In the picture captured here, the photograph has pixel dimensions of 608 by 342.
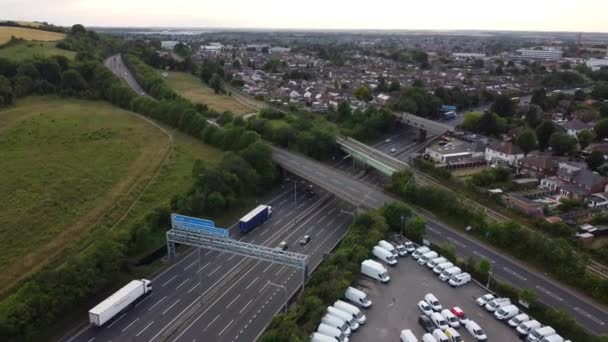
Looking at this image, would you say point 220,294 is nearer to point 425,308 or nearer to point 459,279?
point 425,308

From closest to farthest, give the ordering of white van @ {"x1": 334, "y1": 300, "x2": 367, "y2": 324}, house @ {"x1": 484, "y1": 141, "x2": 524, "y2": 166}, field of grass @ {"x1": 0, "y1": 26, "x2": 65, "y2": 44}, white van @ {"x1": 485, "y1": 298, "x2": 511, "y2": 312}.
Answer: white van @ {"x1": 334, "y1": 300, "x2": 367, "y2": 324}, white van @ {"x1": 485, "y1": 298, "x2": 511, "y2": 312}, house @ {"x1": 484, "y1": 141, "x2": 524, "y2": 166}, field of grass @ {"x1": 0, "y1": 26, "x2": 65, "y2": 44}

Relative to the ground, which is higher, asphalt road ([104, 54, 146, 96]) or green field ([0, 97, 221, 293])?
asphalt road ([104, 54, 146, 96])

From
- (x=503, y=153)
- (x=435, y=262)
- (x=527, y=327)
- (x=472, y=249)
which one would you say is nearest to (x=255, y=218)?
(x=435, y=262)

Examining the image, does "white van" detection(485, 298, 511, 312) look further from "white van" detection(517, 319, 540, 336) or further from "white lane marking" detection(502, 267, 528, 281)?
"white lane marking" detection(502, 267, 528, 281)

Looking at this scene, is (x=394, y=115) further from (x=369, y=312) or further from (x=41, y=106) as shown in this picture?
(x=41, y=106)

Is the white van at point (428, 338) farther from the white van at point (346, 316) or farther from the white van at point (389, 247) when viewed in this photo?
the white van at point (389, 247)

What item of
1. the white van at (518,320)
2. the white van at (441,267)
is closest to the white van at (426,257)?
the white van at (441,267)

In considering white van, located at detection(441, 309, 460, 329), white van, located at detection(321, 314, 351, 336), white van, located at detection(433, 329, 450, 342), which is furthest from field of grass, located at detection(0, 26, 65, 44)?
white van, located at detection(433, 329, 450, 342)

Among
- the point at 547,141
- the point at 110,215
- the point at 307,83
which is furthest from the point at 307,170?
the point at 307,83
